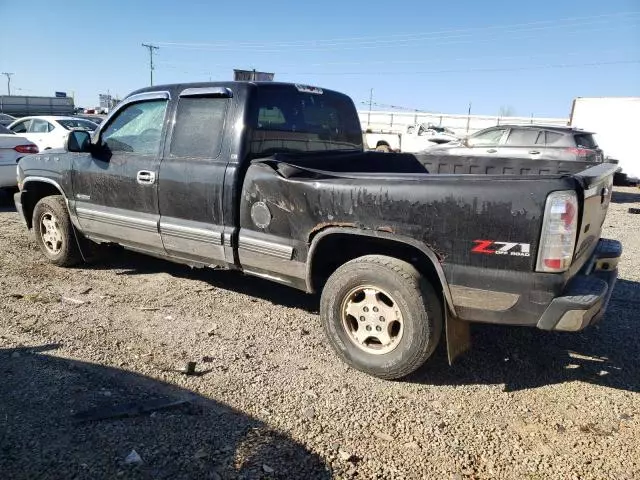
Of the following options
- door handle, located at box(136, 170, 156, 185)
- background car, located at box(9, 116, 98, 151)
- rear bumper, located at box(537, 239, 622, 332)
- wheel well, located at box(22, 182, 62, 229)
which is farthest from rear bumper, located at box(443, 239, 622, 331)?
background car, located at box(9, 116, 98, 151)

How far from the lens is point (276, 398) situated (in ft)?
10.1

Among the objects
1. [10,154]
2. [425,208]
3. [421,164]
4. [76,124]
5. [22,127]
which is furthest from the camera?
[22,127]

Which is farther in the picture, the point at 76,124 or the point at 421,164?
the point at 76,124

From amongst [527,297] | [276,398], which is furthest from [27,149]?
[527,297]

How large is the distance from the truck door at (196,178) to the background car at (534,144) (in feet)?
25.2

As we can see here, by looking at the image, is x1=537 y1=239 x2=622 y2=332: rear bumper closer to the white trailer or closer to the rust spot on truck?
the rust spot on truck

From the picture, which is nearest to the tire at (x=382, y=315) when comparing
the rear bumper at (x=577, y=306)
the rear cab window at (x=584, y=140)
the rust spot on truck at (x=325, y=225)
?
the rust spot on truck at (x=325, y=225)

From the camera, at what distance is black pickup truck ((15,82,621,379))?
2.79 metres

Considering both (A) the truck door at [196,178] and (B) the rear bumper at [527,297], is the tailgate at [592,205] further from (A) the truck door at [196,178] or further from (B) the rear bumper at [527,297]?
(A) the truck door at [196,178]

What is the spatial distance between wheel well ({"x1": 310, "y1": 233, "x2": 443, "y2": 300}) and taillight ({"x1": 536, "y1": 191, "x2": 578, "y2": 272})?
683mm

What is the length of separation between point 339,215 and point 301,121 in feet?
4.88

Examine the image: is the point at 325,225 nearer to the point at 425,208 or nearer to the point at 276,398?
the point at 425,208

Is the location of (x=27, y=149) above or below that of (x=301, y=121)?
below

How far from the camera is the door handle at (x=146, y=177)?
4.40 metres
